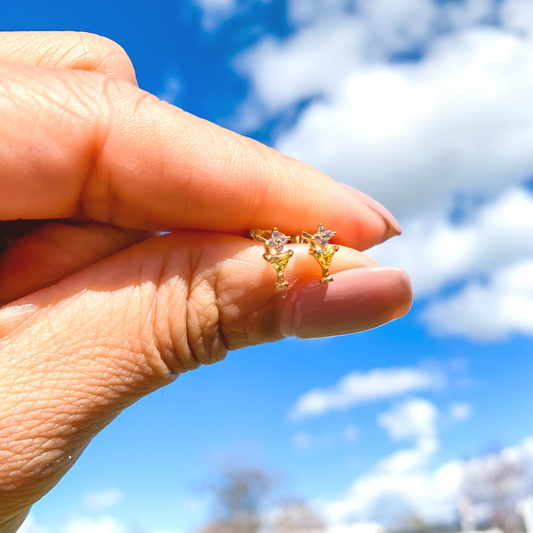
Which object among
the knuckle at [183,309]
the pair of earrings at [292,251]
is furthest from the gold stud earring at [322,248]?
the knuckle at [183,309]

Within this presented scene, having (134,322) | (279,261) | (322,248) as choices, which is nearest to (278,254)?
(279,261)

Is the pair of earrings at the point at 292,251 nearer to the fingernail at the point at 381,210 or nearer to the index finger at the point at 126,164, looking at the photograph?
the index finger at the point at 126,164

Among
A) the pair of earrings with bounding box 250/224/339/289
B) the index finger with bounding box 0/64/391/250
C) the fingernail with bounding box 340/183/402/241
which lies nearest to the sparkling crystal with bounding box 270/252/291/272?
the pair of earrings with bounding box 250/224/339/289

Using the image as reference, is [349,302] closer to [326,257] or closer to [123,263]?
[326,257]

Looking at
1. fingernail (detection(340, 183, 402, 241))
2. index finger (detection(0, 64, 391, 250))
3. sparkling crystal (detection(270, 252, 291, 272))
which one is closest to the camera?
index finger (detection(0, 64, 391, 250))

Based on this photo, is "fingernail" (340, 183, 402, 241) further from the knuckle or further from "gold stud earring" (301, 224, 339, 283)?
the knuckle

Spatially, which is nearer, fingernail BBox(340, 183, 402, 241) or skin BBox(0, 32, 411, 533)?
skin BBox(0, 32, 411, 533)

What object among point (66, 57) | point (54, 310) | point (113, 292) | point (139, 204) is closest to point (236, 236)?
point (139, 204)

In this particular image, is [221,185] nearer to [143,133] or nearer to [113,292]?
[143,133]
